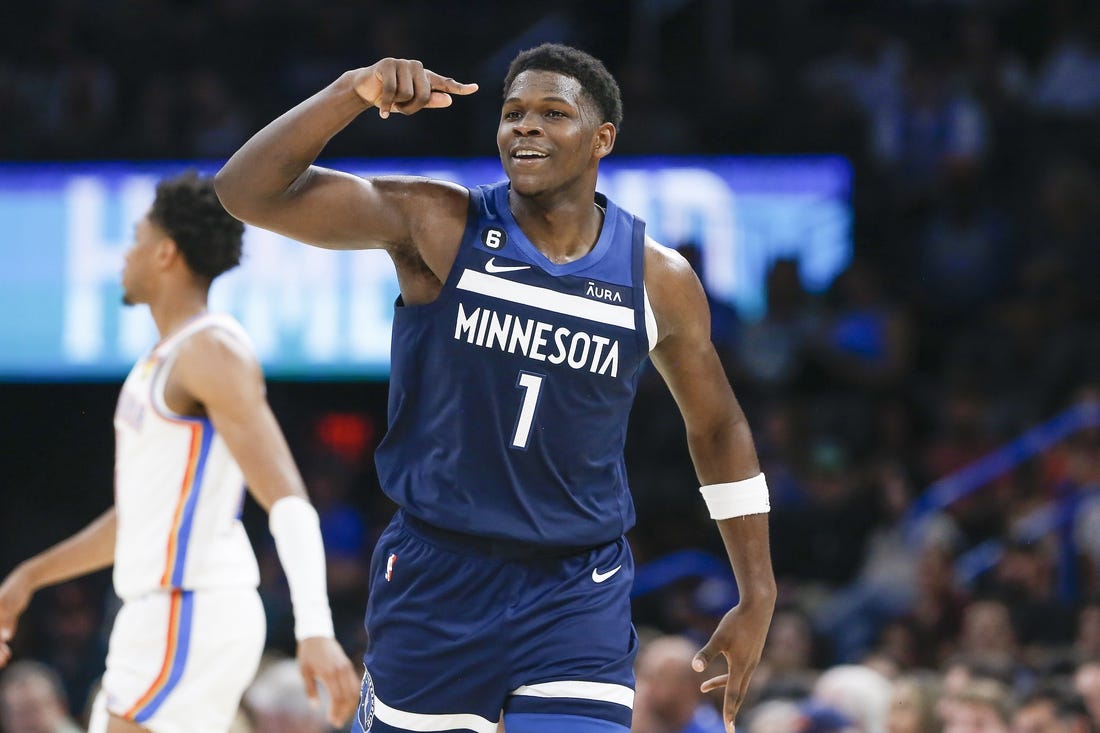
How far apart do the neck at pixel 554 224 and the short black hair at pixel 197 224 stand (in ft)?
4.69

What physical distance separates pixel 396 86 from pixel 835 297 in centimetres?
765

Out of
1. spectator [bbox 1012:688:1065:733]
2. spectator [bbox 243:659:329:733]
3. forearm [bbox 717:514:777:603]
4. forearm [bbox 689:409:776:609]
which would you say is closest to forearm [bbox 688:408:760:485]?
forearm [bbox 689:409:776:609]

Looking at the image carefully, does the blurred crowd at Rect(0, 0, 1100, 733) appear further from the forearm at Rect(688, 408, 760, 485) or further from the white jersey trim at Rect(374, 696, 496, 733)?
the white jersey trim at Rect(374, 696, 496, 733)

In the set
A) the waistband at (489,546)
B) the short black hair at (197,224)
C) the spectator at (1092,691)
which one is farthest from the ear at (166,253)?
the spectator at (1092,691)

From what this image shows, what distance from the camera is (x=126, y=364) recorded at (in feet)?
35.3

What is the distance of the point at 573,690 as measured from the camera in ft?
12.3

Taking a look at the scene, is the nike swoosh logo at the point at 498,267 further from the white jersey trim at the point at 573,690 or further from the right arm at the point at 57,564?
the right arm at the point at 57,564

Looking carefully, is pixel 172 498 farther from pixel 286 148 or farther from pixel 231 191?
pixel 286 148

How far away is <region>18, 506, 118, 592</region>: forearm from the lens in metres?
5.10

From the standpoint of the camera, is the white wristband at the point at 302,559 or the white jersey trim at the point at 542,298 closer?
the white jersey trim at the point at 542,298

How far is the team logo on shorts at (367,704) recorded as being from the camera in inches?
154

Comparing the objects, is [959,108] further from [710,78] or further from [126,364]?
[126,364]

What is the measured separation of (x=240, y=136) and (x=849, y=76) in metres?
4.45

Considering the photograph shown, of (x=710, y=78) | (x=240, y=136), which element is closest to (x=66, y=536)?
(x=240, y=136)
